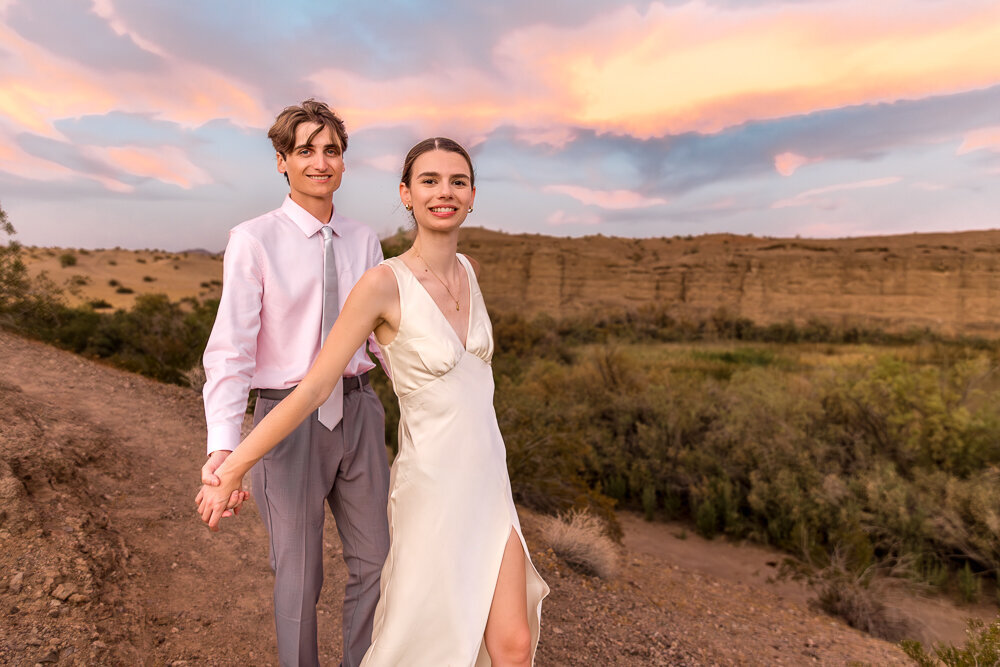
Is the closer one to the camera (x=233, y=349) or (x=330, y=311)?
(x=233, y=349)

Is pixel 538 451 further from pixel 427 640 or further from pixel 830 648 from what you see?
pixel 427 640

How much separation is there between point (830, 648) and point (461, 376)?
4.13 metres

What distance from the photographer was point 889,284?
27.7 metres

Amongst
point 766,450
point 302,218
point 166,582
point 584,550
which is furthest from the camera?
point 766,450

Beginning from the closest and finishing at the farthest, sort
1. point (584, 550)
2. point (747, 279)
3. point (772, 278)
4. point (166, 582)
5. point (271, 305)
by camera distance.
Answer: point (271, 305)
point (166, 582)
point (584, 550)
point (772, 278)
point (747, 279)

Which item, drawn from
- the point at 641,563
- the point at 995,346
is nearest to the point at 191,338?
the point at 641,563

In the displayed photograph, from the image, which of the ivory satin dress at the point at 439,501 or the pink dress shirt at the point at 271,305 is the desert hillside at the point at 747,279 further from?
the ivory satin dress at the point at 439,501

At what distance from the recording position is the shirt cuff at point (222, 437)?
1.62m

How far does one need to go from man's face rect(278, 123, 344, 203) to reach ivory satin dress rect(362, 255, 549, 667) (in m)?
0.49

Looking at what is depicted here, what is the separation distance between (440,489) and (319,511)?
586 mm

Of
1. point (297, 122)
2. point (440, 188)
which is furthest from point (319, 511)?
point (297, 122)

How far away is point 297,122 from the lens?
201 cm

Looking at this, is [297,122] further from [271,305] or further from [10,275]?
[10,275]

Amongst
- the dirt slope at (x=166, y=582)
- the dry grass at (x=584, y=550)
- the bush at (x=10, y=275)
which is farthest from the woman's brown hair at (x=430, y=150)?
the bush at (x=10, y=275)
